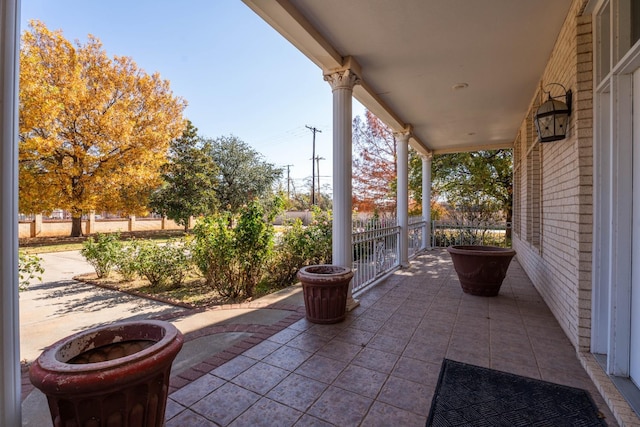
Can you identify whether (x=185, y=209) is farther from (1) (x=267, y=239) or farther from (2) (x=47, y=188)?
(1) (x=267, y=239)

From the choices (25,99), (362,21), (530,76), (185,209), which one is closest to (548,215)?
(530,76)

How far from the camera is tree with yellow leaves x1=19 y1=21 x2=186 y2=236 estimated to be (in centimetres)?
823

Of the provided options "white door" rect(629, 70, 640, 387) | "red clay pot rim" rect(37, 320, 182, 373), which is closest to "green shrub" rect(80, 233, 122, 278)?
"red clay pot rim" rect(37, 320, 182, 373)

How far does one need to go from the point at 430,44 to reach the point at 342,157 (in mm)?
1505

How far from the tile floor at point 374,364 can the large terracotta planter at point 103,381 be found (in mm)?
493

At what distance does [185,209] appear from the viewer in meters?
14.9

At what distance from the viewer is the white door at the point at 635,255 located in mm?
1925

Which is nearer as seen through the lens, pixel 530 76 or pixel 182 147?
pixel 530 76

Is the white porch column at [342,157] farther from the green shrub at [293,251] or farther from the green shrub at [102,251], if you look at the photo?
the green shrub at [102,251]

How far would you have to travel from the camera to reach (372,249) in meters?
4.79

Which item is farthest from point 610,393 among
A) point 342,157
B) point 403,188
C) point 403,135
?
point 403,135

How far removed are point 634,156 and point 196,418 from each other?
10.6ft

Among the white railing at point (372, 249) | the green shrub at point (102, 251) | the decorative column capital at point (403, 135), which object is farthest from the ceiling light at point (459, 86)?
the green shrub at point (102, 251)

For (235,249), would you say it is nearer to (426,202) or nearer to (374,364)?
(374,364)
